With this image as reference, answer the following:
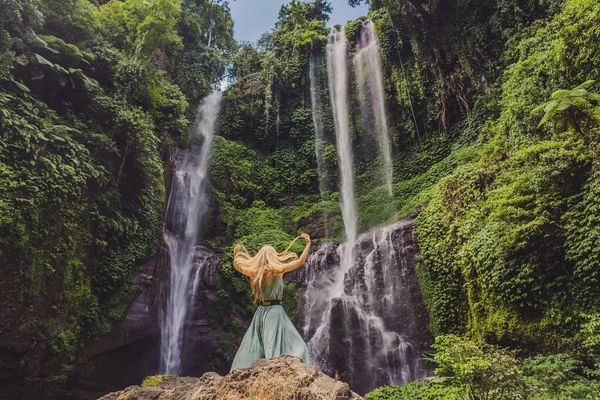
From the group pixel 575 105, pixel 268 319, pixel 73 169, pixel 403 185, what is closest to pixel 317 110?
pixel 403 185

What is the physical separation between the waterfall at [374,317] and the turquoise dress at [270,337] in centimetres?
619

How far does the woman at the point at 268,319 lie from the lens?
148 inches

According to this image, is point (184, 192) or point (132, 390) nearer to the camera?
point (132, 390)

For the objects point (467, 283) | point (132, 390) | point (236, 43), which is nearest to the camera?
point (132, 390)

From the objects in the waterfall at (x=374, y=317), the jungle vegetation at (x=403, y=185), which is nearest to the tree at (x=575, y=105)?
the jungle vegetation at (x=403, y=185)

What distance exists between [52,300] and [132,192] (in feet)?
12.7

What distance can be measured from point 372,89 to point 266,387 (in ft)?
51.2

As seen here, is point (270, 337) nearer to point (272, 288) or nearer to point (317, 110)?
point (272, 288)

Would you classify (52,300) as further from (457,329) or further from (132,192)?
(457,329)

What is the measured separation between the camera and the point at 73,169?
8.24 meters

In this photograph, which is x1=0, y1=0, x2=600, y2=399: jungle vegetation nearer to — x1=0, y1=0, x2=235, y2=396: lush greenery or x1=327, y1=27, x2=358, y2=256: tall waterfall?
x1=0, y1=0, x2=235, y2=396: lush greenery

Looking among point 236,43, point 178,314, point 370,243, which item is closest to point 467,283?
point 370,243

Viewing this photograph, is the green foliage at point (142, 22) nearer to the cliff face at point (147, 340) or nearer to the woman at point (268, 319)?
the cliff face at point (147, 340)

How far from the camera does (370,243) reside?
11359mm
